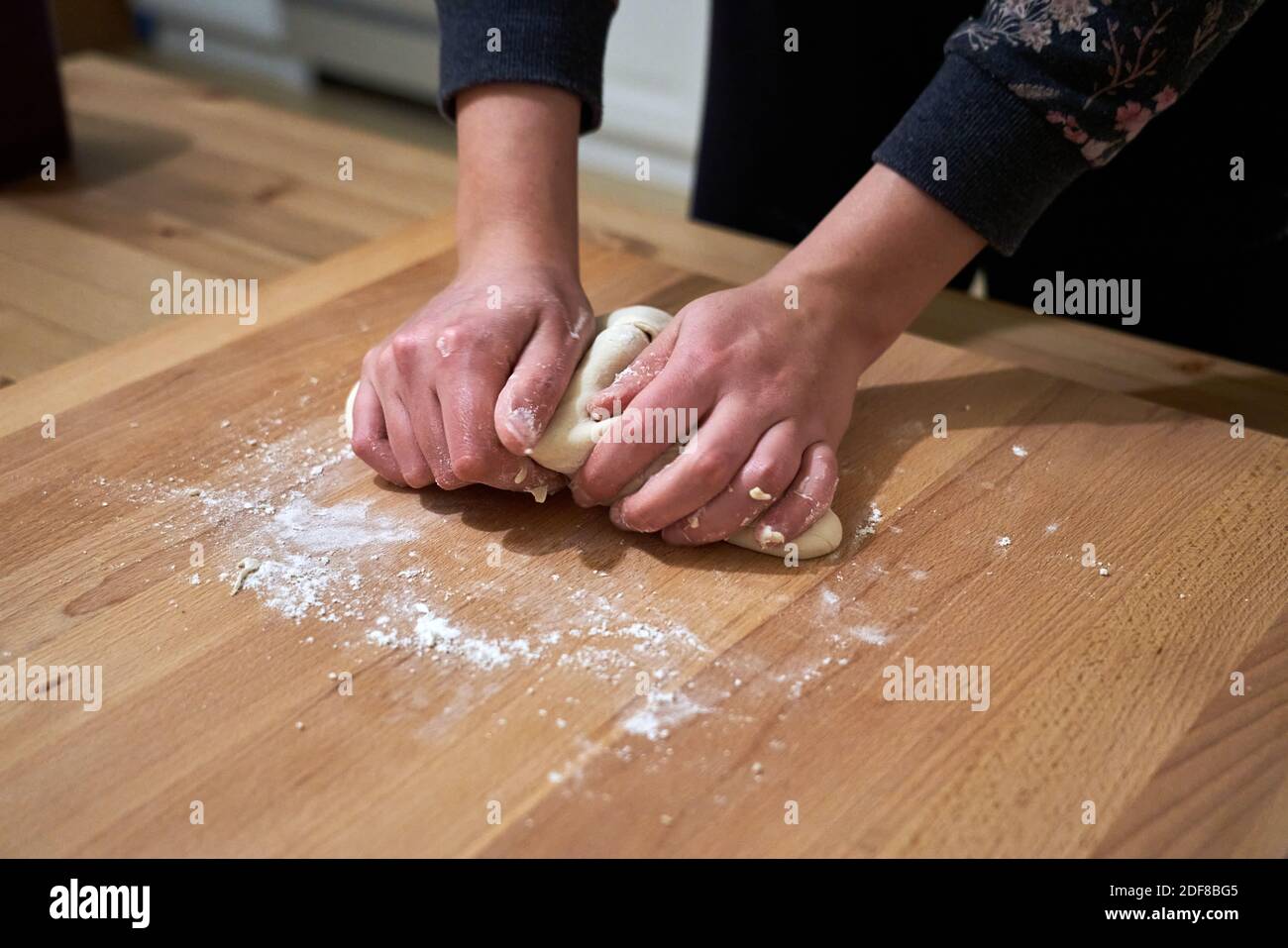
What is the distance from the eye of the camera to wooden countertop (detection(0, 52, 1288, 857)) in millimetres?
625

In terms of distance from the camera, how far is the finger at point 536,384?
80 cm

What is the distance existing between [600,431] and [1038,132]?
13.8 inches

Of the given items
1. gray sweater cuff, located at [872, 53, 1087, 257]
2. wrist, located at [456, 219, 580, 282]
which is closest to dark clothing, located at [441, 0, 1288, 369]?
gray sweater cuff, located at [872, 53, 1087, 257]

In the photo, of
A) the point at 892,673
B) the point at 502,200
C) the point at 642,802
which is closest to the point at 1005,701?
the point at 892,673

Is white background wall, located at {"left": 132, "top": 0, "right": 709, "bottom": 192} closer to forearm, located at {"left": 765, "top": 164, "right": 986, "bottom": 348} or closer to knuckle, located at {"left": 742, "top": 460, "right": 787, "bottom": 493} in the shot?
forearm, located at {"left": 765, "top": 164, "right": 986, "bottom": 348}

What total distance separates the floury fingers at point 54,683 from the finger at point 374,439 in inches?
9.0

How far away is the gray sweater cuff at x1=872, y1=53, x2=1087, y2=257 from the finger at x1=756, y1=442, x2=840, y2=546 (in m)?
0.21

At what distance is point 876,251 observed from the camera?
89 centimetres

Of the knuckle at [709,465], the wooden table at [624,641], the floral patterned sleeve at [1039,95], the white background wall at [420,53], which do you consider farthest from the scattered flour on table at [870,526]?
the white background wall at [420,53]

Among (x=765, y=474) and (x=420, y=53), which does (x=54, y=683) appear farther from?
(x=420, y=53)

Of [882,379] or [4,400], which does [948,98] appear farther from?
[4,400]

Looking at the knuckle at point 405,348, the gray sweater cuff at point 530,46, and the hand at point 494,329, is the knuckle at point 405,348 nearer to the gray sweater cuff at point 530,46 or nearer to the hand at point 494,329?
the hand at point 494,329

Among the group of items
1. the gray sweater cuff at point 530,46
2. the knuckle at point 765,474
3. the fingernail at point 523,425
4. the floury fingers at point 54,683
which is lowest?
the floury fingers at point 54,683

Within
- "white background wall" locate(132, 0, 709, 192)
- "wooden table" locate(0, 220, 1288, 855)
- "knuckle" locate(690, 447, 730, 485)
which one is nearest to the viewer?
"wooden table" locate(0, 220, 1288, 855)
